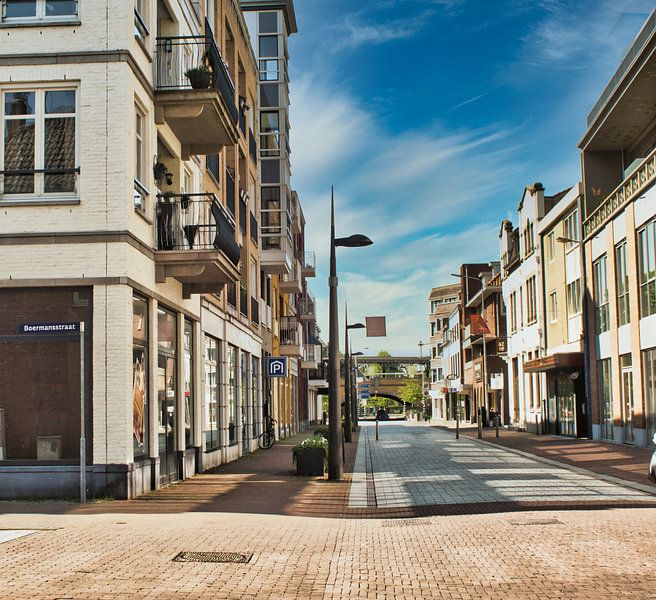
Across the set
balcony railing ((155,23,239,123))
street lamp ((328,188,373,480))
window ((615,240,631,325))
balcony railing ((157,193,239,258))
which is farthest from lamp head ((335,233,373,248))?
window ((615,240,631,325))

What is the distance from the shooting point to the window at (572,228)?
35.4 metres

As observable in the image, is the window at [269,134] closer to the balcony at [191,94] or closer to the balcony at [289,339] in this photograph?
the balcony at [289,339]

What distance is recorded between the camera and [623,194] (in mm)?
28609

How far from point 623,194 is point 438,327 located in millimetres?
80142

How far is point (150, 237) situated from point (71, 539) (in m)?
7.70

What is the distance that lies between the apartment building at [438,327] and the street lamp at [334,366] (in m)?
78.0

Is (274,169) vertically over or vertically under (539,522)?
over

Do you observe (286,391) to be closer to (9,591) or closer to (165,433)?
(165,433)

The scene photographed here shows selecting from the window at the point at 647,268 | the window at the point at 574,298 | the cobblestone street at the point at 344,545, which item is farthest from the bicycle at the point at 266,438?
the cobblestone street at the point at 344,545

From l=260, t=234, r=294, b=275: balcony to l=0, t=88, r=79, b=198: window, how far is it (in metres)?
20.6

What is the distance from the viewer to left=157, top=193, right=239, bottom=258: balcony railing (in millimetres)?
17031

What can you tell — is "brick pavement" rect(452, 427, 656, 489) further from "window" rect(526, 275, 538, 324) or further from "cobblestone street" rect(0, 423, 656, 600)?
"window" rect(526, 275, 538, 324)

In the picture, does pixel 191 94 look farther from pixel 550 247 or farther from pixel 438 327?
pixel 438 327

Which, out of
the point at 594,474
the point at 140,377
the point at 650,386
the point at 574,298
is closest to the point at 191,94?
the point at 140,377
